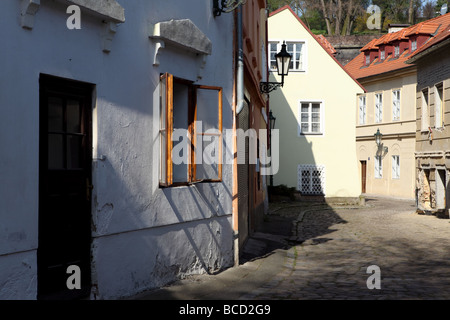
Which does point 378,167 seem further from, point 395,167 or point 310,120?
point 310,120

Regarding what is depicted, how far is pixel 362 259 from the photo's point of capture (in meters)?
11.3

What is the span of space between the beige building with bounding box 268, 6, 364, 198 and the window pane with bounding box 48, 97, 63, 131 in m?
23.2

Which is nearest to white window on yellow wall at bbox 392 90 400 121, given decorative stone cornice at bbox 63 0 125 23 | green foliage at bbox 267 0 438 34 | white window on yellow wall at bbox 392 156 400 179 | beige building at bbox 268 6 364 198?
white window on yellow wall at bbox 392 156 400 179

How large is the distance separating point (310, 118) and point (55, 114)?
2445cm

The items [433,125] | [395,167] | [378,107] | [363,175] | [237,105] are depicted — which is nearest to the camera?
[237,105]

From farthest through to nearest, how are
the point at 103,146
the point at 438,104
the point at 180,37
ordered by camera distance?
the point at 438,104 < the point at 180,37 < the point at 103,146

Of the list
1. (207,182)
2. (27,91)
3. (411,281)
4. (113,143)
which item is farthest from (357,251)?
(27,91)

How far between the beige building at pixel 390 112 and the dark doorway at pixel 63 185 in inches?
1083

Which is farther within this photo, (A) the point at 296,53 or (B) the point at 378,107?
(B) the point at 378,107

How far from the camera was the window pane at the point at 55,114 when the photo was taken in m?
5.89

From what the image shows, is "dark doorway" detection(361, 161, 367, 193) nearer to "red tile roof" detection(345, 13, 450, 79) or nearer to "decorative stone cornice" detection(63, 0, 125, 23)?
"red tile roof" detection(345, 13, 450, 79)

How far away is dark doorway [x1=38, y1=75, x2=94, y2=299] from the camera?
574 centimetres

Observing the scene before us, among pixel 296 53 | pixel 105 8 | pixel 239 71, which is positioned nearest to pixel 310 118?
pixel 296 53

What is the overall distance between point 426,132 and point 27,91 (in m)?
19.9
